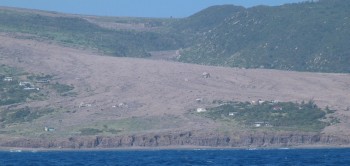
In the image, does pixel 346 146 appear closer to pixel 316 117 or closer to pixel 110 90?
pixel 316 117

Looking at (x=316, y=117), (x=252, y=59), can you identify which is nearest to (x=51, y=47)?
(x=252, y=59)

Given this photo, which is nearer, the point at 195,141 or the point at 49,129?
the point at 195,141

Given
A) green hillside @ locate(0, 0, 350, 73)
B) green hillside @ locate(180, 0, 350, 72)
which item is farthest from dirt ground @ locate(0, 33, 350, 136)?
green hillside @ locate(180, 0, 350, 72)

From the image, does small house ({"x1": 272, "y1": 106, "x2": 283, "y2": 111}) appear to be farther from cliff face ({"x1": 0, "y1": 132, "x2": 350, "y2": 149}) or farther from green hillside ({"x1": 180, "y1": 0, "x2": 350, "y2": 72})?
green hillside ({"x1": 180, "y1": 0, "x2": 350, "y2": 72})

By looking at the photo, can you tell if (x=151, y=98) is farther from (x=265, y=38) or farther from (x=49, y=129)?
(x=265, y=38)

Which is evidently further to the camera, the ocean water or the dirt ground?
the dirt ground

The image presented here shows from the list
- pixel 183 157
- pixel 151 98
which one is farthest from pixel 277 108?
pixel 183 157
